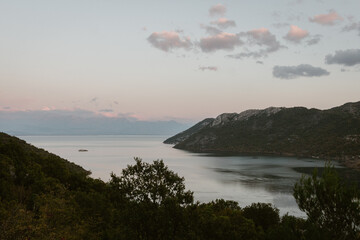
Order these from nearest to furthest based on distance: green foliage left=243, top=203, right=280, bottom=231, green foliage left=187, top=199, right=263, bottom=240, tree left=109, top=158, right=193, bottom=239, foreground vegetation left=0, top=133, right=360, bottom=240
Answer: foreground vegetation left=0, top=133, right=360, bottom=240 < tree left=109, top=158, right=193, bottom=239 < green foliage left=187, top=199, right=263, bottom=240 < green foliage left=243, top=203, right=280, bottom=231

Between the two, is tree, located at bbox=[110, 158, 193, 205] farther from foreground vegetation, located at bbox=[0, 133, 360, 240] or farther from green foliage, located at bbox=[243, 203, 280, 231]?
green foliage, located at bbox=[243, 203, 280, 231]

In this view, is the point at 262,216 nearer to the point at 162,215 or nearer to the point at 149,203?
the point at 149,203

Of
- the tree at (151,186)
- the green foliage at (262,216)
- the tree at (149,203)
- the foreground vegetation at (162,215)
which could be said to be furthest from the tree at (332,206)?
the green foliage at (262,216)

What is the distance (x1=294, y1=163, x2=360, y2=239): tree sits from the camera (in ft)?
102

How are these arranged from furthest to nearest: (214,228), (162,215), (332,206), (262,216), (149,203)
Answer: (262,216) < (214,228) < (332,206) < (149,203) < (162,215)

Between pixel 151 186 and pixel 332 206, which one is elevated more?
pixel 151 186

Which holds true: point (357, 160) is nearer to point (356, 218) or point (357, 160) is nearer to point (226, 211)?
point (226, 211)

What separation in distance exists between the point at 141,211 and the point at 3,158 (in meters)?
45.3

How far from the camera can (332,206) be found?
3231 centimetres

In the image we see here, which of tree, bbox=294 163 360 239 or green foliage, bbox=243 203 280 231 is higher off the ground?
tree, bbox=294 163 360 239

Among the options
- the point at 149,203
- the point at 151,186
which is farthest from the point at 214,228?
the point at 151,186

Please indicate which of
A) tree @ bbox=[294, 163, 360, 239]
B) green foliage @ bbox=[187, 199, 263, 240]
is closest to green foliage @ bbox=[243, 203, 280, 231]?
green foliage @ bbox=[187, 199, 263, 240]

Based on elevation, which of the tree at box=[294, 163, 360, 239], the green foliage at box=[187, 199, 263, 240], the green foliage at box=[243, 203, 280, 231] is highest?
the tree at box=[294, 163, 360, 239]

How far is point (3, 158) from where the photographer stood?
5950 centimetres
